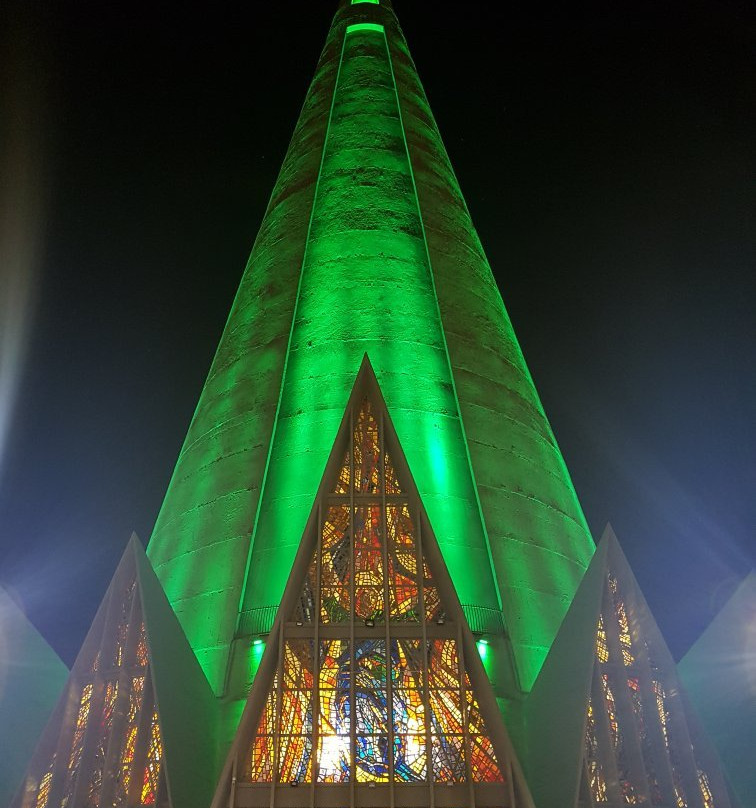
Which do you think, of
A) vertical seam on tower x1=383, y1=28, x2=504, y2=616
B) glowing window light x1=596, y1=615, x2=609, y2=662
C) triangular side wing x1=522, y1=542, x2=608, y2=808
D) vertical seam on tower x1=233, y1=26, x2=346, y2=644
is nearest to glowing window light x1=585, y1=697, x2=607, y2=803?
triangular side wing x1=522, y1=542, x2=608, y2=808

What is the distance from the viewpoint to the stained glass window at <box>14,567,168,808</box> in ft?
51.1

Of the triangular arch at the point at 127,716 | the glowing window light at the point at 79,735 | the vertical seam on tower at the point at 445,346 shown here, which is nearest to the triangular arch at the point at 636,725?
the vertical seam on tower at the point at 445,346

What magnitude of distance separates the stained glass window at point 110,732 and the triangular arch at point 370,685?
5.65ft

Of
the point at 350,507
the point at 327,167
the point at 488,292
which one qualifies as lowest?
the point at 350,507

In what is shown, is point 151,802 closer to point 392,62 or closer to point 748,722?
point 748,722

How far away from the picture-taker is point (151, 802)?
15516 millimetres

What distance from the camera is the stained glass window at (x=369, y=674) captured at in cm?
1546

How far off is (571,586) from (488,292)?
10.1 meters

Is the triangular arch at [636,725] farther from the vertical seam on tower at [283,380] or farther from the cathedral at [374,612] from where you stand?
the vertical seam on tower at [283,380]

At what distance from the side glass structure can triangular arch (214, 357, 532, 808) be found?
1.78 m

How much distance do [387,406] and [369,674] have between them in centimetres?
763

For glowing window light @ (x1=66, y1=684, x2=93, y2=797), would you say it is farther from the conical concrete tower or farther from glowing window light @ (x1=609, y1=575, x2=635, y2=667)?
glowing window light @ (x1=609, y1=575, x2=635, y2=667)

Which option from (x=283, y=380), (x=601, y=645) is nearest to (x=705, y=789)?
(x=601, y=645)

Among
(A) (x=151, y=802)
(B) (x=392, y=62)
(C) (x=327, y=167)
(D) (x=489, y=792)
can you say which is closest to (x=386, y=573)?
(D) (x=489, y=792)
